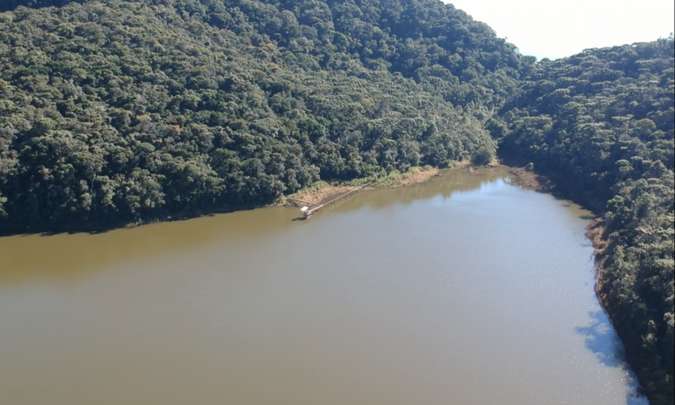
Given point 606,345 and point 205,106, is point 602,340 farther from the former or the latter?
point 205,106

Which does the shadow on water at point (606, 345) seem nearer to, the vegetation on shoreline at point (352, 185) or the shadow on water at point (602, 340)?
the shadow on water at point (602, 340)

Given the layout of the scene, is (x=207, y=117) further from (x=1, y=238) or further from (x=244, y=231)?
(x=1, y=238)

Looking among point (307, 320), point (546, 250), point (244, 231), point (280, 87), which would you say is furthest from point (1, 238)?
point (546, 250)

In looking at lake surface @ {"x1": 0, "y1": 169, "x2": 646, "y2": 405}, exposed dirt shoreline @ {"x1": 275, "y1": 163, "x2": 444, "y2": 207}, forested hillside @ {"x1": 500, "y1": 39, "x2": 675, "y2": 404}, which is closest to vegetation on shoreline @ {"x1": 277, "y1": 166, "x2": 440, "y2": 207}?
exposed dirt shoreline @ {"x1": 275, "y1": 163, "x2": 444, "y2": 207}

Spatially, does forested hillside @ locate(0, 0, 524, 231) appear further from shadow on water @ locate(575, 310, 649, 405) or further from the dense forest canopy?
shadow on water @ locate(575, 310, 649, 405)

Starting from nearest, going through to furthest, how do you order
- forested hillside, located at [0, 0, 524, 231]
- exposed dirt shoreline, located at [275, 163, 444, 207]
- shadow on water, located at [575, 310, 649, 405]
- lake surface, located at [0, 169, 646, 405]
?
shadow on water, located at [575, 310, 649, 405], lake surface, located at [0, 169, 646, 405], forested hillside, located at [0, 0, 524, 231], exposed dirt shoreline, located at [275, 163, 444, 207]
